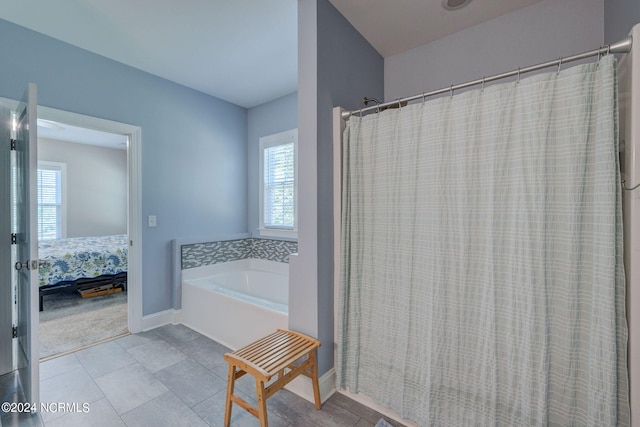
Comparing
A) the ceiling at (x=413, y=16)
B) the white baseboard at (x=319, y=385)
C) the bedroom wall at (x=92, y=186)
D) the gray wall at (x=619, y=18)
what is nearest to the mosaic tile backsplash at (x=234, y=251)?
the white baseboard at (x=319, y=385)

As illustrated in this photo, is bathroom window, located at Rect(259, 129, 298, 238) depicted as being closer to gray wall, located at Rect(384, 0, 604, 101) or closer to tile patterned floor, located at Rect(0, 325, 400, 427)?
gray wall, located at Rect(384, 0, 604, 101)

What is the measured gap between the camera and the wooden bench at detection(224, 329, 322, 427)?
1391 millimetres

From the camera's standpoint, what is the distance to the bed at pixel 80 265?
3.38 metres

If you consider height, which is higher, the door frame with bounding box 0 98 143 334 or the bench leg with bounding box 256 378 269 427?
the door frame with bounding box 0 98 143 334

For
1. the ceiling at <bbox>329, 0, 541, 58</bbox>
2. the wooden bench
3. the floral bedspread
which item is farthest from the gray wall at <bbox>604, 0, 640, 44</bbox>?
the floral bedspread

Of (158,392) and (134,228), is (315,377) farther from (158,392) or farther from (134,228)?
(134,228)

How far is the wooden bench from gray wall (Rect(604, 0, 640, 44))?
2.17m

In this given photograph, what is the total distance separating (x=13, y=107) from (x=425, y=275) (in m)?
3.08

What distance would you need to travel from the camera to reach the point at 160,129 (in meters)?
2.85

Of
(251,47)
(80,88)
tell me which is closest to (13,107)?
(80,88)

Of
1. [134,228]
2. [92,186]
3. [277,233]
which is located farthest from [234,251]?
[92,186]

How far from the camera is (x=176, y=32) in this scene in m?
2.12

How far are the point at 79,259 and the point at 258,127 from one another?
288 cm

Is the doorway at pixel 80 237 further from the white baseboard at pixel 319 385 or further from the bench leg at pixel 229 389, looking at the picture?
the white baseboard at pixel 319 385
